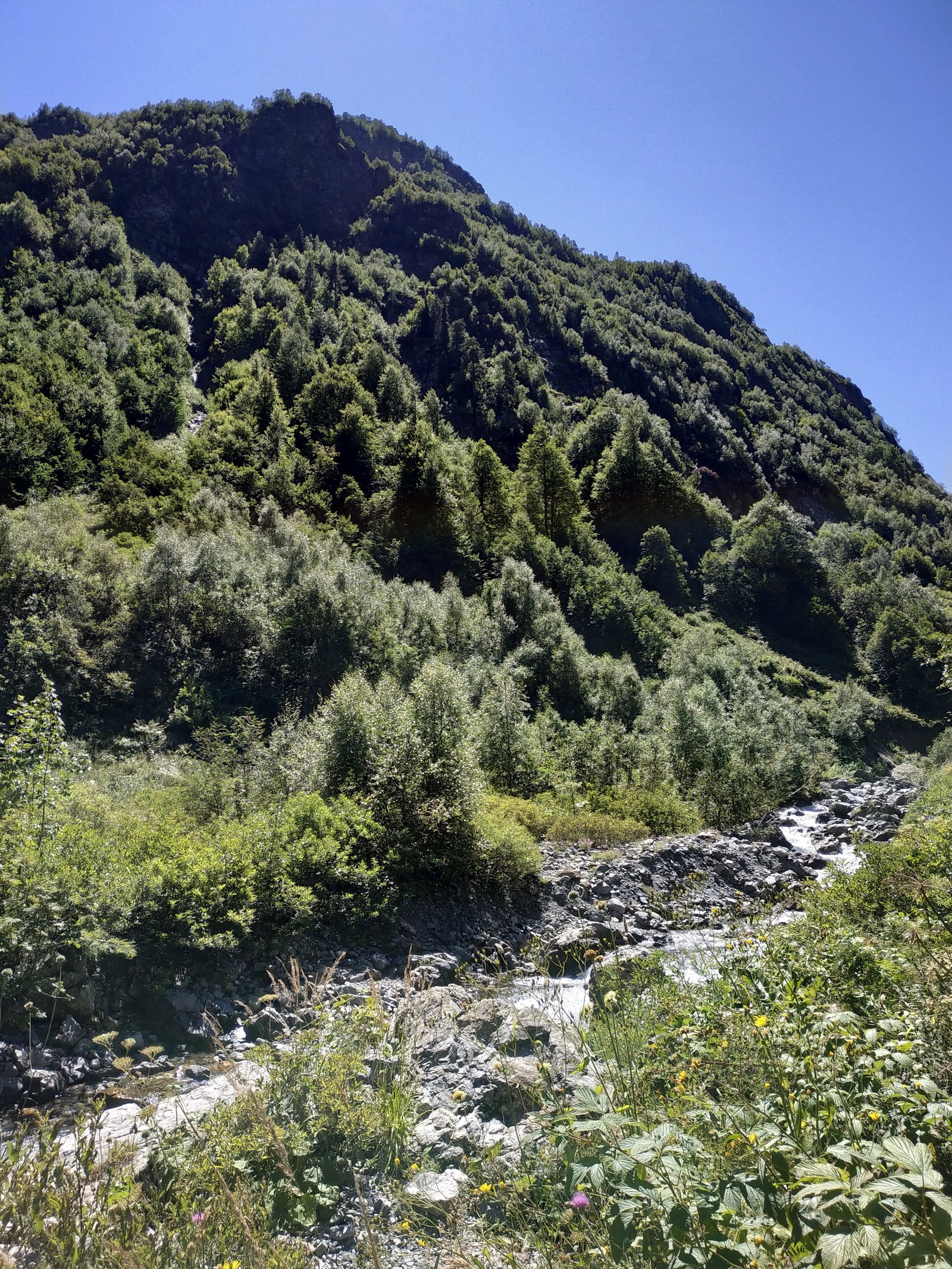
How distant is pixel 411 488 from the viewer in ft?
153

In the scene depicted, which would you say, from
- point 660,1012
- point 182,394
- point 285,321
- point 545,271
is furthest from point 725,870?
point 545,271

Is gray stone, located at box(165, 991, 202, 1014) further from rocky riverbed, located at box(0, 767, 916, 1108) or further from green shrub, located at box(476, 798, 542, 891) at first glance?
green shrub, located at box(476, 798, 542, 891)

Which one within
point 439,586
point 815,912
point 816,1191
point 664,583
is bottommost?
point 815,912

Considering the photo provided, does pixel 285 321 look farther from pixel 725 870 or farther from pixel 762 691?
pixel 725 870

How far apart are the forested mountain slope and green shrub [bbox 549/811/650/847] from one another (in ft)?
8.20

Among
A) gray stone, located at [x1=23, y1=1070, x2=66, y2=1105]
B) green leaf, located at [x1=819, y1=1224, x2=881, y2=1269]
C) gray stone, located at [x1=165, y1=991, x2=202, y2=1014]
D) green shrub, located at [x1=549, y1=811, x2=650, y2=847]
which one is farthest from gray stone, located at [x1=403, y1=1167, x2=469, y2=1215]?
green shrub, located at [x1=549, y1=811, x2=650, y2=847]

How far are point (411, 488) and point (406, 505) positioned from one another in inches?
62.1

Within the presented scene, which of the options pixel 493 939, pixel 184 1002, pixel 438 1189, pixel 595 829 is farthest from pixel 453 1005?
pixel 595 829

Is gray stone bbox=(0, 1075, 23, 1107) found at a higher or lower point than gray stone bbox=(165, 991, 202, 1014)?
higher

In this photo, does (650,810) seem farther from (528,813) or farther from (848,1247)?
(848,1247)

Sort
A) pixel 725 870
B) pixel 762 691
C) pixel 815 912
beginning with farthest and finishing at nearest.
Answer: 1. pixel 762 691
2. pixel 725 870
3. pixel 815 912

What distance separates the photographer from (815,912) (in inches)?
300

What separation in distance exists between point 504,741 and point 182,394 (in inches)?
1949

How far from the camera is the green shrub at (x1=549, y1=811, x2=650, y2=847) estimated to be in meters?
17.8
